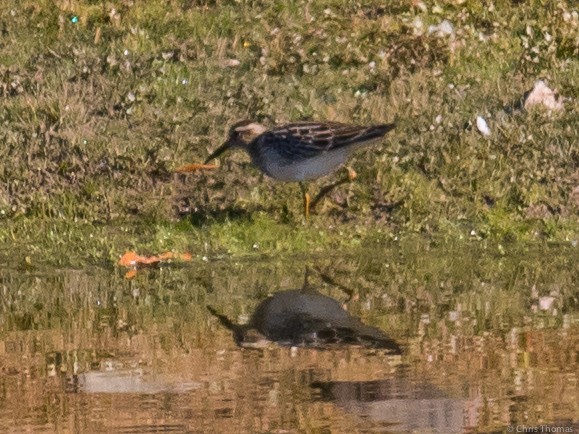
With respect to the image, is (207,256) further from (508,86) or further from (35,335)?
(508,86)

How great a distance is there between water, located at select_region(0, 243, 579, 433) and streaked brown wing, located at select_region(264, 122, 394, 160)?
84 cm

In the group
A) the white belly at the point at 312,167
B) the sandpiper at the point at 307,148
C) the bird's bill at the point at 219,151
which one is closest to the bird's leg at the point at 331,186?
the sandpiper at the point at 307,148

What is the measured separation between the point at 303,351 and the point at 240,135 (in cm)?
415

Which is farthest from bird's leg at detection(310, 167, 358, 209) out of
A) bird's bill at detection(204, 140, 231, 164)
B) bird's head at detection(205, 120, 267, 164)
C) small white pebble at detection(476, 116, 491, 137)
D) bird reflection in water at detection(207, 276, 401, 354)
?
bird reflection in water at detection(207, 276, 401, 354)

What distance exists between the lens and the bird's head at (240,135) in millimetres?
12375

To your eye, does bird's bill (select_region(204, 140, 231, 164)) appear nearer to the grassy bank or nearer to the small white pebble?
the grassy bank

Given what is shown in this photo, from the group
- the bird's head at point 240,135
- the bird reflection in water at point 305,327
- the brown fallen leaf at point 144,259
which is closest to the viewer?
the bird reflection in water at point 305,327

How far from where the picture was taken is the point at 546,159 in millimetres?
12469

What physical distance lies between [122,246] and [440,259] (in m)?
2.17

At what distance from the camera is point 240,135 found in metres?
12.4

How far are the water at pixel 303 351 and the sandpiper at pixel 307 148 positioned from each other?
853mm

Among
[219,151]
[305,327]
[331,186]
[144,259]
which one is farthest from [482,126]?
[305,327]

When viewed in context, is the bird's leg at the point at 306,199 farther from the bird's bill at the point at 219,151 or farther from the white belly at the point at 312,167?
the bird's bill at the point at 219,151

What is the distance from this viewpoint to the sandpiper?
11625 mm
